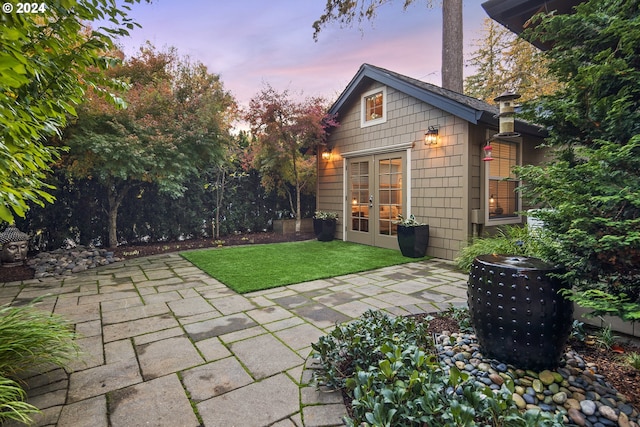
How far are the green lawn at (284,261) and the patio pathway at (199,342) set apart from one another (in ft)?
0.81

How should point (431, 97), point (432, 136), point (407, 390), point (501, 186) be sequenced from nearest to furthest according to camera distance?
1. point (407, 390)
2. point (431, 97)
3. point (432, 136)
4. point (501, 186)

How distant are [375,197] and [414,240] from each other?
1.54m

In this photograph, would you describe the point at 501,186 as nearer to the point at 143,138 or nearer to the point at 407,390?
the point at 407,390

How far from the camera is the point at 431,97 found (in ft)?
17.3

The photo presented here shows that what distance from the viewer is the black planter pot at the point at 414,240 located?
213 inches

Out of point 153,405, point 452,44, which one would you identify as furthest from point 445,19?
point 153,405

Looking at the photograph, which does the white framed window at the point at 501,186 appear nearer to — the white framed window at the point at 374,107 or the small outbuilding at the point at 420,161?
the small outbuilding at the point at 420,161

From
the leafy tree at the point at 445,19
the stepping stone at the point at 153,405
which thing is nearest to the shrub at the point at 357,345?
the stepping stone at the point at 153,405

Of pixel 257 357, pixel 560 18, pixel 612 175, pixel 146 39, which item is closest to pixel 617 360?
pixel 612 175

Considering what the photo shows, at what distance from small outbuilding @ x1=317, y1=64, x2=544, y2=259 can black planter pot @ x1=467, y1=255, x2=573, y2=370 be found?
360cm

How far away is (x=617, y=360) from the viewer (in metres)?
1.84

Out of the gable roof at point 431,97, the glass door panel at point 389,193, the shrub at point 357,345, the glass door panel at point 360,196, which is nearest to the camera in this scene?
the shrub at point 357,345

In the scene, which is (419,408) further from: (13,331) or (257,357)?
(13,331)

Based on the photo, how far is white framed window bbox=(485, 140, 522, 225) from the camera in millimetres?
5406
